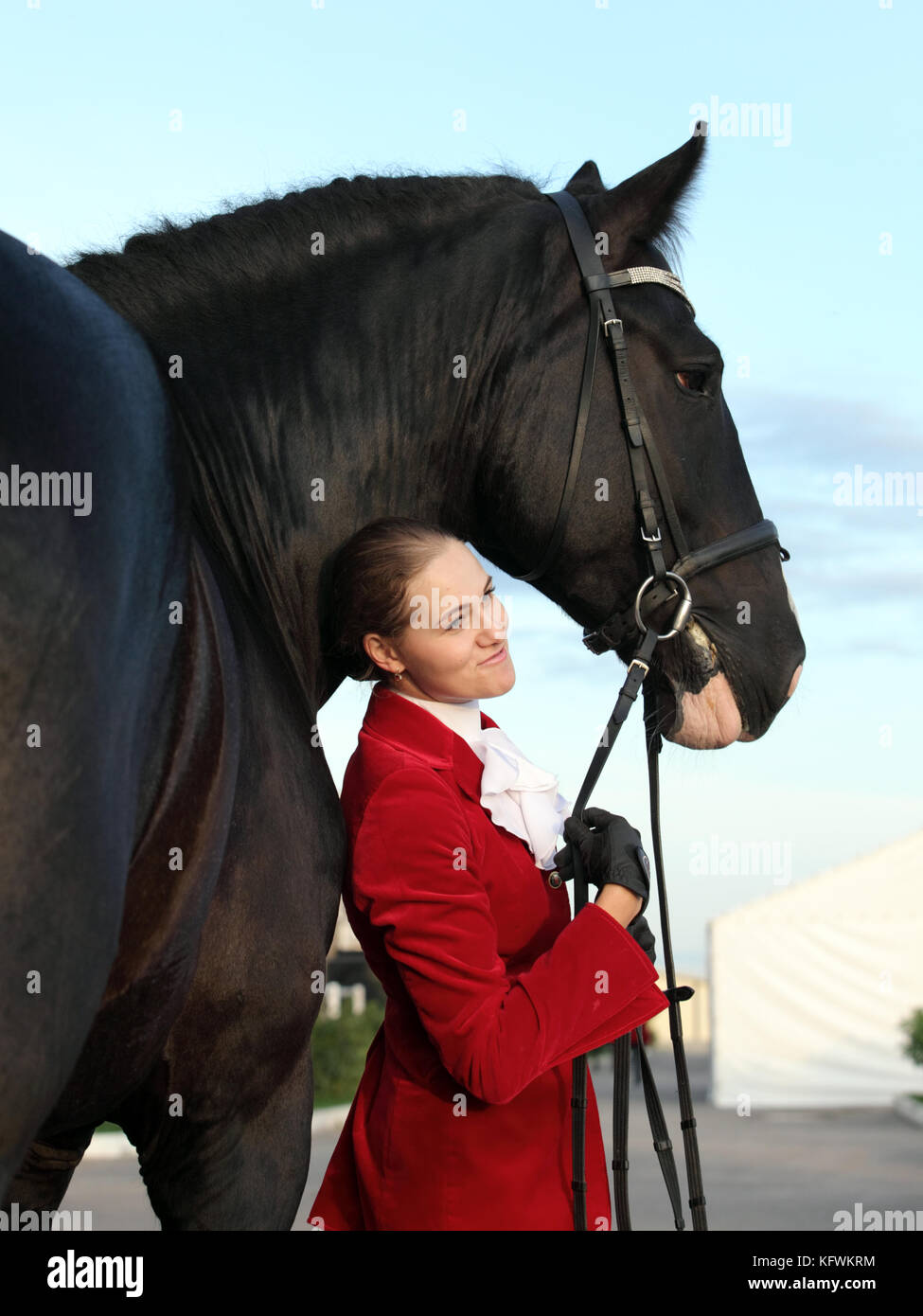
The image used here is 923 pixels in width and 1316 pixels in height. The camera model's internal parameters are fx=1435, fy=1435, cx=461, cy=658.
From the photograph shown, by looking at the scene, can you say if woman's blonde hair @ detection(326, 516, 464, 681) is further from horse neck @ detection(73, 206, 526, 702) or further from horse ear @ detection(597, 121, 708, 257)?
horse ear @ detection(597, 121, 708, 257)

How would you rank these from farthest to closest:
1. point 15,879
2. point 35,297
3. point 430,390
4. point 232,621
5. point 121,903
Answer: point 430,390 < point 232,621 < point 35,297 < point 121,903 < point 15,879

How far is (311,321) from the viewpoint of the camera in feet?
8.30

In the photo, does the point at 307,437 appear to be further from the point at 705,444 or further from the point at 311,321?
the point at 705,444

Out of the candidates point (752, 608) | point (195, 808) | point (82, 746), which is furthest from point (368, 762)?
point (82, 746)

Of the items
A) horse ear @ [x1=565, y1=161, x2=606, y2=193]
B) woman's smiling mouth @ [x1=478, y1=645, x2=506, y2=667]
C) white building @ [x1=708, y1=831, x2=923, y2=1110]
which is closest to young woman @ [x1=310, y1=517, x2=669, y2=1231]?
woman's smiling mouth @ [x1=478, y1=645, x2=506, y2=667]

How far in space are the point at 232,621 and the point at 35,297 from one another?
1.98 ft

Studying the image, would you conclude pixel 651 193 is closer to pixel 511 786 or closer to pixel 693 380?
pixel 693 380

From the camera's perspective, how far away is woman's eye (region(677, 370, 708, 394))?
8.90 feet

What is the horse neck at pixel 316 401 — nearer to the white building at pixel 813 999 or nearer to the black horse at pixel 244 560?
the black horse at pixel 244 560

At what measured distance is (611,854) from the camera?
2.40 m

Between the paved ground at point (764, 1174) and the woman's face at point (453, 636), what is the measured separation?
616 cm

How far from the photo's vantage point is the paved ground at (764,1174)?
33.6 feet

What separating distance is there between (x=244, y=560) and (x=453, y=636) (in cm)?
38

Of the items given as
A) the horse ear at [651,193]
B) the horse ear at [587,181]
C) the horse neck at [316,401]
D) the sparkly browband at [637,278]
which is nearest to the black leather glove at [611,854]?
the horse neck at [316,401]
